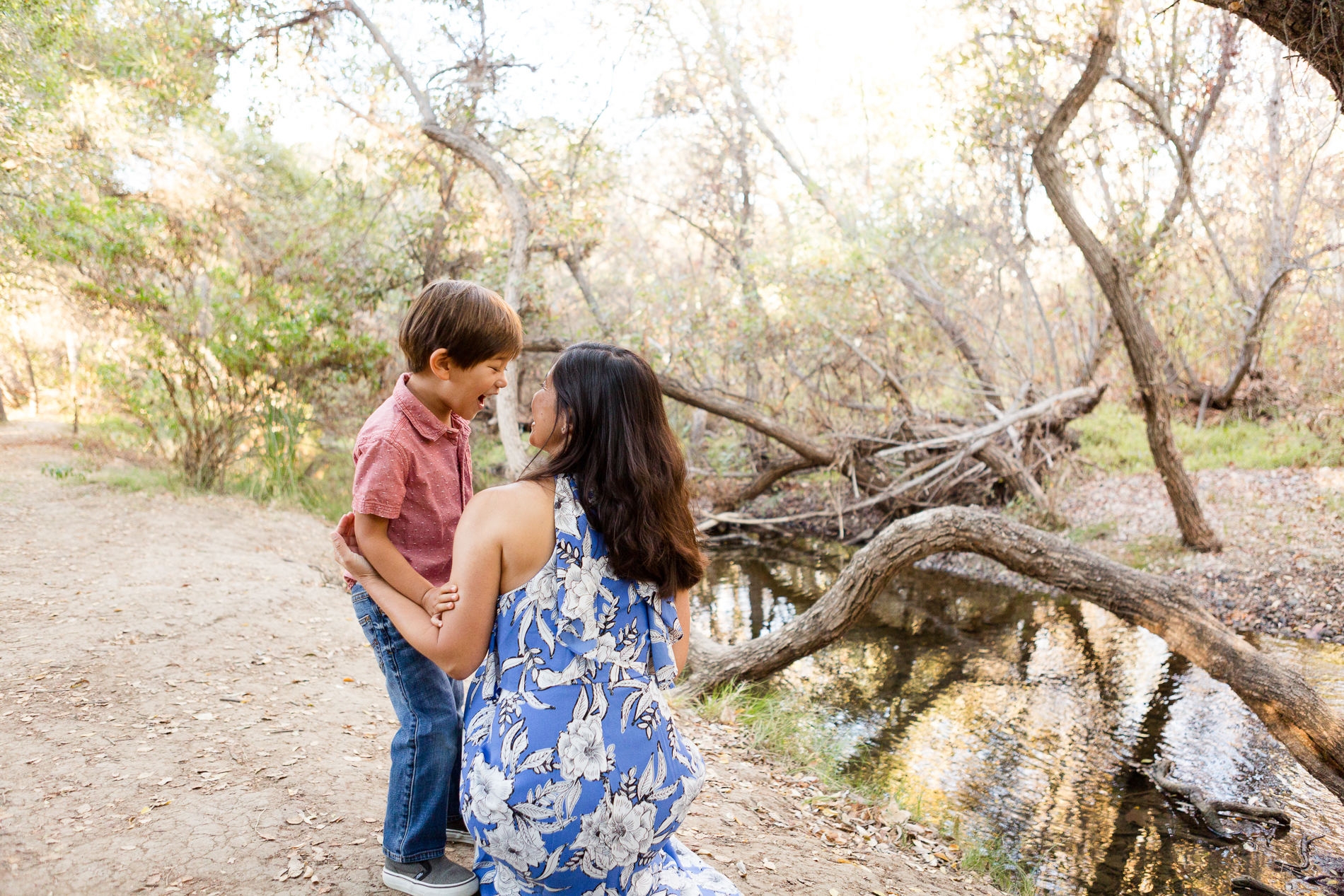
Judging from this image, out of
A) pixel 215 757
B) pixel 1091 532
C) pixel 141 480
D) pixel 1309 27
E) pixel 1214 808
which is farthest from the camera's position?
pixel 141 480

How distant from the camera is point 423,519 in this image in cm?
226

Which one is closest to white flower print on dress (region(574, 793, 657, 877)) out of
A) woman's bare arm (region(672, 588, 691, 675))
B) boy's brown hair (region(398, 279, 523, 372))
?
woman's bare arm (region(672, 588, 691, 675))

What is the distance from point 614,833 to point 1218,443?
11.2 m

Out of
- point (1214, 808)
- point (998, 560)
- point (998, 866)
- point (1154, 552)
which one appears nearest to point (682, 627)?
point (998, 866)

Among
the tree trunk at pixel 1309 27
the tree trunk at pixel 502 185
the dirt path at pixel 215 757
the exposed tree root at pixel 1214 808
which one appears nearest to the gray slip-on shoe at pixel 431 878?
the dirt path at pixel 215 757

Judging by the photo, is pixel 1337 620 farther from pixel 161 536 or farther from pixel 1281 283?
pixel 161 536

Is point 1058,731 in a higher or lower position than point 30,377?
lower

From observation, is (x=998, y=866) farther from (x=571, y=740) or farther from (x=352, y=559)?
(x=352, y=559)

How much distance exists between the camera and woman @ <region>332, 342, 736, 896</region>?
74.9 inches

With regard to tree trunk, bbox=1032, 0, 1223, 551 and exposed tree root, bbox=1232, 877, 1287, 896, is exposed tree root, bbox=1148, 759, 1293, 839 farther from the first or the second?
tree trunk, bbox=1032, 0, 1223, 551

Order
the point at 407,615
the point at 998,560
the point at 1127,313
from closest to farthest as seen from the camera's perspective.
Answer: the point at 407,615
the point at 998,560
the point at 1127,313

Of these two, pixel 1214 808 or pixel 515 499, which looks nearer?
pixel 515 499

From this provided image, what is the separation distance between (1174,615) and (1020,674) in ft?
4.86

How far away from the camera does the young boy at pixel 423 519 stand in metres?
2.14
